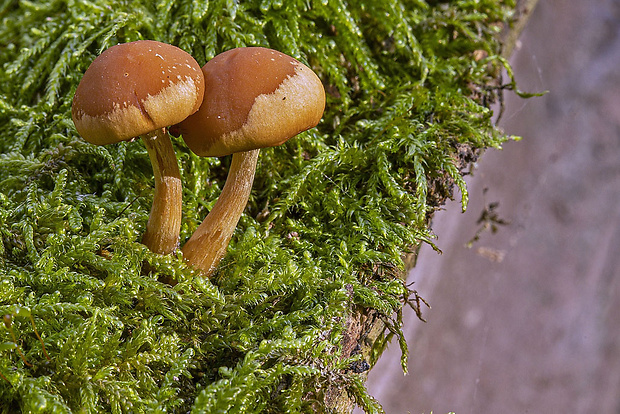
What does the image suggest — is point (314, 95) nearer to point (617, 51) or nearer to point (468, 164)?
point (468, 164)

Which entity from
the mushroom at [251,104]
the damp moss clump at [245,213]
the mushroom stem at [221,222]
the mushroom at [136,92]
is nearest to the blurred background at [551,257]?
the damp moss clump at [245,213]

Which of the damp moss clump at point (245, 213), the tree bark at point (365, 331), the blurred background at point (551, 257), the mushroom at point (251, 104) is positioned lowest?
the blurred background at point (551, 257)

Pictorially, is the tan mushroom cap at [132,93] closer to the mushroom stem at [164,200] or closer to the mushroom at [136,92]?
the mushroom at [136,92]

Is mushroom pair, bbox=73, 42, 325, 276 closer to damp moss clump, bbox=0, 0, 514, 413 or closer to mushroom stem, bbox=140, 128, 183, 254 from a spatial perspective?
mushroom stem, bbox=140, 128, 183, 254

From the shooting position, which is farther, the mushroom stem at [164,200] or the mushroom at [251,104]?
the mushroom stem at [164,200]

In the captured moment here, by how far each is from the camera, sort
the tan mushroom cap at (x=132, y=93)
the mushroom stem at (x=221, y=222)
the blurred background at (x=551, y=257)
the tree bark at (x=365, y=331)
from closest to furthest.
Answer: the tan mushroom cap at (x=132, y=93), the tree bark at (x=365, y=331), the mushroom stem at (x=221, y=222), the blurred background at (x=551, y=257)

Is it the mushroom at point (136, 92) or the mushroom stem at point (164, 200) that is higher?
the mushroom at point (136, 92)

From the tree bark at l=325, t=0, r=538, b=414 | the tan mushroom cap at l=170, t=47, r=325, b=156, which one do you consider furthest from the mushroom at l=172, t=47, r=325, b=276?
the tree bark at l=325, t=0, r=538, b=414
